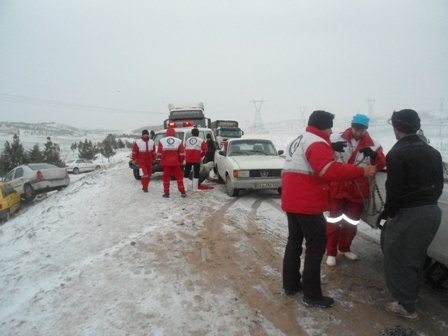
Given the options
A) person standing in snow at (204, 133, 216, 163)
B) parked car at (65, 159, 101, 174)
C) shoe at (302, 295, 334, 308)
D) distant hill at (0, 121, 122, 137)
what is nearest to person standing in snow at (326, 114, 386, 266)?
shoe at (302, 295, 334, 308)

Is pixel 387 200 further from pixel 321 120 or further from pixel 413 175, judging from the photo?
pixel 321 120

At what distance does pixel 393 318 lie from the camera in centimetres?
321

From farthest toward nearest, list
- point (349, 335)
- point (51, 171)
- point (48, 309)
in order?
1. point (51, 171)
2. point (48, 309)
3. point (349, 335)

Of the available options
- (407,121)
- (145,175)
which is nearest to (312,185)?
(407,121)

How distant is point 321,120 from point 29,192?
15132 millimetres

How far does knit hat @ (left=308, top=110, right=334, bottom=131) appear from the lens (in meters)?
3.34

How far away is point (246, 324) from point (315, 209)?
1299mm

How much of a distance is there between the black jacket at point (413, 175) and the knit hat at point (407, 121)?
0.10 m

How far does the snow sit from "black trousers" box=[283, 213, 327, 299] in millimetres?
254

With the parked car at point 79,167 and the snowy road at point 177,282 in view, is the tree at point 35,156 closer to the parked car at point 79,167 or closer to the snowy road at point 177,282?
the parked car at point 79,167

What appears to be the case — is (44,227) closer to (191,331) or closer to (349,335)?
(191,331)

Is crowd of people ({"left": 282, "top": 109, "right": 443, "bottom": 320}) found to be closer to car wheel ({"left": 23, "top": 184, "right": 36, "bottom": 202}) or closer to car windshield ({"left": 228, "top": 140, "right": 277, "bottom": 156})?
car windshield ({"left": 228, "top": 140, "right": 277, "bottom": 156})

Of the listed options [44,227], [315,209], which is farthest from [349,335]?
[44,227]

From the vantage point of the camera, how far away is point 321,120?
3.34 metres
